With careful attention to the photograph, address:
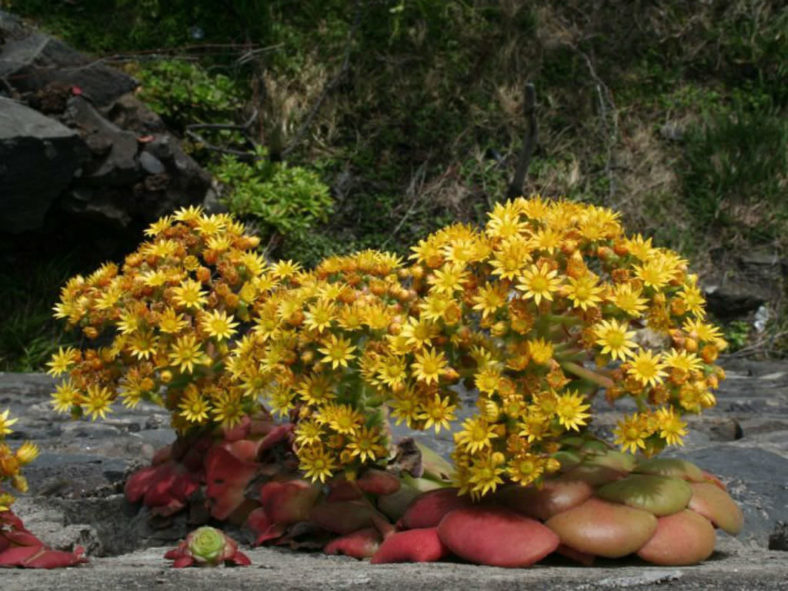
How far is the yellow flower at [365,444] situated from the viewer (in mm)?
2380

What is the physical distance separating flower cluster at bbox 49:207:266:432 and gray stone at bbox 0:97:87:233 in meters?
3.39

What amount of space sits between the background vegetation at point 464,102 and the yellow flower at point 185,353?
497cm

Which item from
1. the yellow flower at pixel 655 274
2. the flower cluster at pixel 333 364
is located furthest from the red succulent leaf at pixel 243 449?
the yellow flower at pixel 655 274

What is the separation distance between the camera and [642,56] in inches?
362

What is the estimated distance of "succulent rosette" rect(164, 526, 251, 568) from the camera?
216 centimetres

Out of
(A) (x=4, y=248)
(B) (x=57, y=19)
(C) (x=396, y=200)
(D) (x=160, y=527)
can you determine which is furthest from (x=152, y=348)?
(B) (x=57, y=19)

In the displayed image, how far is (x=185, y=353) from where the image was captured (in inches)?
103

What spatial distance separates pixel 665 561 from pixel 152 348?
4.48 feet

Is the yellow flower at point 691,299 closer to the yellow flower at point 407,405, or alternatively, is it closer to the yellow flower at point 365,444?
the yellow flower at point 407,405

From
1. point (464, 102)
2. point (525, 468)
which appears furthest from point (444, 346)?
point (464, 102)

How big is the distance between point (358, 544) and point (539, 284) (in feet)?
2.50

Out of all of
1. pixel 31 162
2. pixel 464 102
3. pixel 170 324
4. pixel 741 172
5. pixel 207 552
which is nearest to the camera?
pixel 207 552

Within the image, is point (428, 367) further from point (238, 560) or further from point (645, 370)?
point (238, 560)

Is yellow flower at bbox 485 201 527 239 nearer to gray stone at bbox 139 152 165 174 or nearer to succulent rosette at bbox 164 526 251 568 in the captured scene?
succulent rosette at bbox 164 526 251 568
